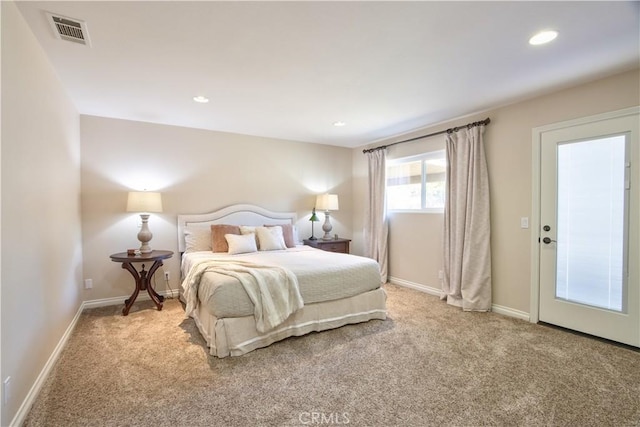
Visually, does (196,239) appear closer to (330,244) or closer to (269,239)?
(269,239)

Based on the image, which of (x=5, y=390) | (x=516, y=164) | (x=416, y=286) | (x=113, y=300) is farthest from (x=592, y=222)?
(x=113, y=300)

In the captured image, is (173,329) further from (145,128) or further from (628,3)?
(628,3)

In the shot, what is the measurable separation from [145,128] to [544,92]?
4819 millimetres

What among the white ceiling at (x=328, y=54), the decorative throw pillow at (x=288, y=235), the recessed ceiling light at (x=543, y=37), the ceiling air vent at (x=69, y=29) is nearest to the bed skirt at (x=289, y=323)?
the decorative throw pillow at (x=288, y=235)

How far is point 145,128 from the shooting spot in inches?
162

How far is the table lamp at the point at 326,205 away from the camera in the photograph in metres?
5.11

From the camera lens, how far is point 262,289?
2678 mm

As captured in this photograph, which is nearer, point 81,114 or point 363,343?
point 363,343

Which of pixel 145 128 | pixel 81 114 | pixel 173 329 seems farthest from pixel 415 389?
pixel 81 114

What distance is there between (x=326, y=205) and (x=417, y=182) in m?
1.51

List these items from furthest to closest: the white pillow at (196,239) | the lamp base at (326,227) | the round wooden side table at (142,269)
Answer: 1. the lamp base at (326,227)
2. the white pillow at (196,239)
3. the round wooden side table at (142,269)

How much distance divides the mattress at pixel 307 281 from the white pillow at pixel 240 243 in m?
0.12

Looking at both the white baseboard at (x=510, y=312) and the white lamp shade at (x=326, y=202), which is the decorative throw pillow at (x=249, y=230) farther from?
the white baseboard at (x=510, y=312)

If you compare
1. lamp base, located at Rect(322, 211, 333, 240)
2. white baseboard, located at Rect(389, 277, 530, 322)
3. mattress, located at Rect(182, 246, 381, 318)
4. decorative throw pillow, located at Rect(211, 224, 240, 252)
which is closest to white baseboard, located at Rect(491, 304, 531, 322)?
white baseboard, located at Rect(389, 277, 530, 322)
